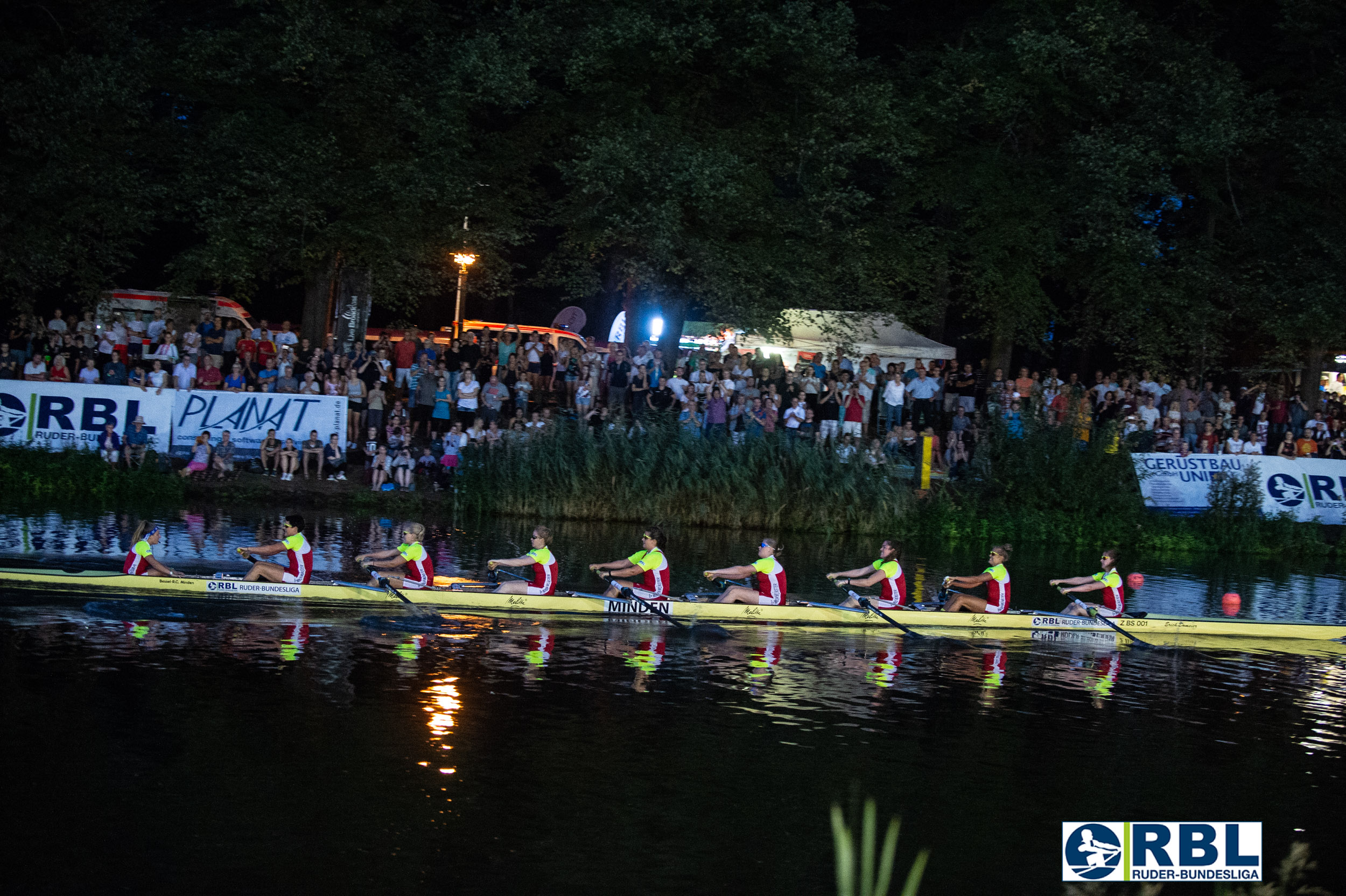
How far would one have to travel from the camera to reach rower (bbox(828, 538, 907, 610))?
18.1 m

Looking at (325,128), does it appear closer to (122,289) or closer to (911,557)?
(122,289)

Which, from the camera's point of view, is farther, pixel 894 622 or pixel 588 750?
pixel 894 622

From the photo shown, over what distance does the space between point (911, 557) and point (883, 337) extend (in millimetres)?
9176

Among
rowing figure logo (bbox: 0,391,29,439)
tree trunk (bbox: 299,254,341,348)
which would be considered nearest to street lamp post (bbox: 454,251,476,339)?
tree trunk (bbox: 299,254,341,348)

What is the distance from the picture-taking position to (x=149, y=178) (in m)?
28.8

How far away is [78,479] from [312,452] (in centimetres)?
415

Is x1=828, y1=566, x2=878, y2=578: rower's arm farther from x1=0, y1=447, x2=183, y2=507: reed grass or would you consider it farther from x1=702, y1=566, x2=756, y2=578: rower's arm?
x1=0, y1=447, x2=183, y2=507: reed grass

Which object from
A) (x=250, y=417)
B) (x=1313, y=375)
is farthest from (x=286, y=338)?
(x=1313, y=375)

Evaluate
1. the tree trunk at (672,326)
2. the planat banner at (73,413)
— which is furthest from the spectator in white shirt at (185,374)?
the tree trunk at (672,326)

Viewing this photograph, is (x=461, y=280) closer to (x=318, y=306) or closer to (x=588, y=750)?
(x=318, y=306)

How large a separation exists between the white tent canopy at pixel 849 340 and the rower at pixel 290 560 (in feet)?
54.0

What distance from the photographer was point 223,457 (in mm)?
25438

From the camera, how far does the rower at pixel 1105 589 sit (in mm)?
18531

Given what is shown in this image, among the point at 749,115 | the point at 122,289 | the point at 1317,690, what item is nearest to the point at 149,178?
the point at 122,289
